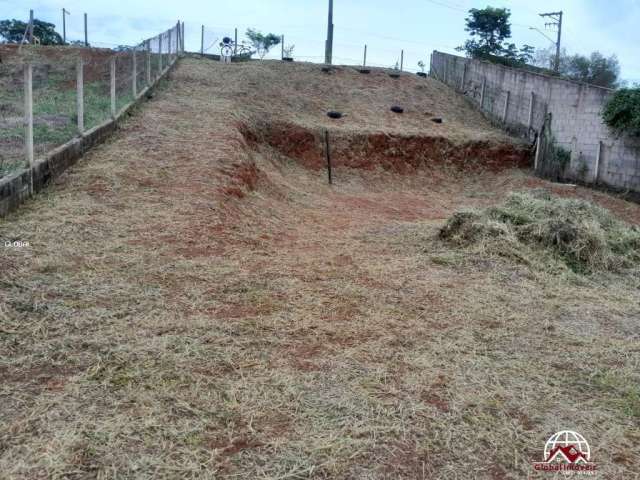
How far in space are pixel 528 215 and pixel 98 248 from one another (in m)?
4.74

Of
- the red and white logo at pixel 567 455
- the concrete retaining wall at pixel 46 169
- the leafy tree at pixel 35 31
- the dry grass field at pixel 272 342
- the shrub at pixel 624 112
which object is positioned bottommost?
the red and white logo at pixel 567 455

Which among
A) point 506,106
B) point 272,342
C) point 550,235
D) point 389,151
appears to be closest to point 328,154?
point 389,151

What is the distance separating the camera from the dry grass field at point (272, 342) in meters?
2.46

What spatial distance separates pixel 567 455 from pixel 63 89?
15.5m

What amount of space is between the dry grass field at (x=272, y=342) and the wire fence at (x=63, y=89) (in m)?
0.60

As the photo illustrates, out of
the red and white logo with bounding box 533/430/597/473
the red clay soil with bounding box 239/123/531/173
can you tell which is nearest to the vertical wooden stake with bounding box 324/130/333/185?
the red clay soil with bounding box 239/123/531/173

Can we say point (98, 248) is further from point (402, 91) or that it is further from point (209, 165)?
point (402, 91)

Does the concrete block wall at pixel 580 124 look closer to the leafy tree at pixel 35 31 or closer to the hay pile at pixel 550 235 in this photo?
the hay pile at pixel 550 235

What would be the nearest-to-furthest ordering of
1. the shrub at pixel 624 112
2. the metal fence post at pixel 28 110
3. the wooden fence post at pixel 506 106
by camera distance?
the metal fence post at pixel 28 110 → the shrub at pixel 624 112 → the wooden fence post at pixel 506 106

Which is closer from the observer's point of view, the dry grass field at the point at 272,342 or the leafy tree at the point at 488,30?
the dry grass field at the point at 272,342

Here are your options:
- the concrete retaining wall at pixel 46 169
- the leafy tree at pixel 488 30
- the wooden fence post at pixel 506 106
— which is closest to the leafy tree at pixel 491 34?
the leafy tree at pixel 488 30

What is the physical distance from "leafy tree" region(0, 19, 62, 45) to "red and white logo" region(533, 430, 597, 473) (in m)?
24.7

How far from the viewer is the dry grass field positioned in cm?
246

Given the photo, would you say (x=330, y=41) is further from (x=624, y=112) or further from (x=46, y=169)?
(x=46, y=169)
